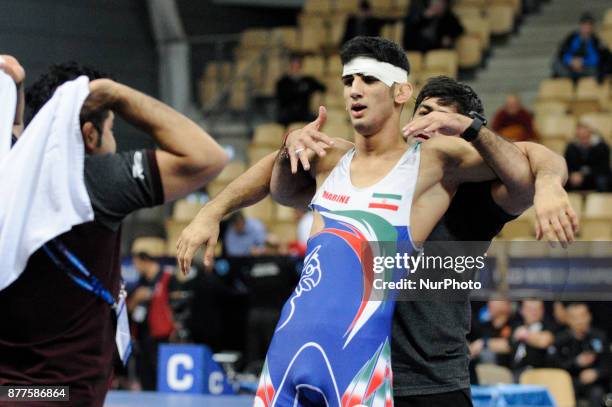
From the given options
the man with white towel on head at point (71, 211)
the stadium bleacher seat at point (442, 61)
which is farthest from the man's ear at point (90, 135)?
the stadium bleacher seat at point (442, 61)

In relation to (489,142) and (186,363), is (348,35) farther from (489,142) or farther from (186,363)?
(489,142)

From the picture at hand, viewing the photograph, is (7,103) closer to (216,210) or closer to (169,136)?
(169,136)

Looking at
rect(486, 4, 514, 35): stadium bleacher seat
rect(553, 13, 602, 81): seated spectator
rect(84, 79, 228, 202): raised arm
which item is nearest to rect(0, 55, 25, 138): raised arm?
rect(84, 79, 228, 202): raised arm

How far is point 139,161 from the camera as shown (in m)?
3.40

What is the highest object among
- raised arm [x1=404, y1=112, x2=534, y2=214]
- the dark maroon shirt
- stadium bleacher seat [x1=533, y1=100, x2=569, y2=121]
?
stadium bleacher seat [x1=533, y1=100, x2=569, y2=121]

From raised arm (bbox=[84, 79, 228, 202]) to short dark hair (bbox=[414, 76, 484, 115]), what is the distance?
1255 mm

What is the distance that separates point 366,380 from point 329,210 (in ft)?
2.07

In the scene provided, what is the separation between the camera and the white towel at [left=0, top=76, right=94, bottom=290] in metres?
3.27

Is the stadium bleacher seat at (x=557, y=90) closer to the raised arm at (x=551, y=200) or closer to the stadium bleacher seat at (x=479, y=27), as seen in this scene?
the stadium bleacher seat at (x=479, y=27)

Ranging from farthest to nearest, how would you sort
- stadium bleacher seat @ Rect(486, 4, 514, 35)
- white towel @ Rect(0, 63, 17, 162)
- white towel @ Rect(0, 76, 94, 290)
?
stadium bleacher seat @ Rect(486, 4, 514, 35) → white towel @ Rect(0, 63, 17, 162) → white towel @ Rect(0, 76, 94, 290)

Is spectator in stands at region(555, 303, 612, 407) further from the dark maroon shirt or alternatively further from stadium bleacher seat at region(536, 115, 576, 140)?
the dark maroon shirt

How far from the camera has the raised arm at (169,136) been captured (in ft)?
11.0

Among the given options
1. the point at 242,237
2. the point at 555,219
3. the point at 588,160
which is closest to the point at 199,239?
the point at 555,219

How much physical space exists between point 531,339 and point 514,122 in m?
3.98
